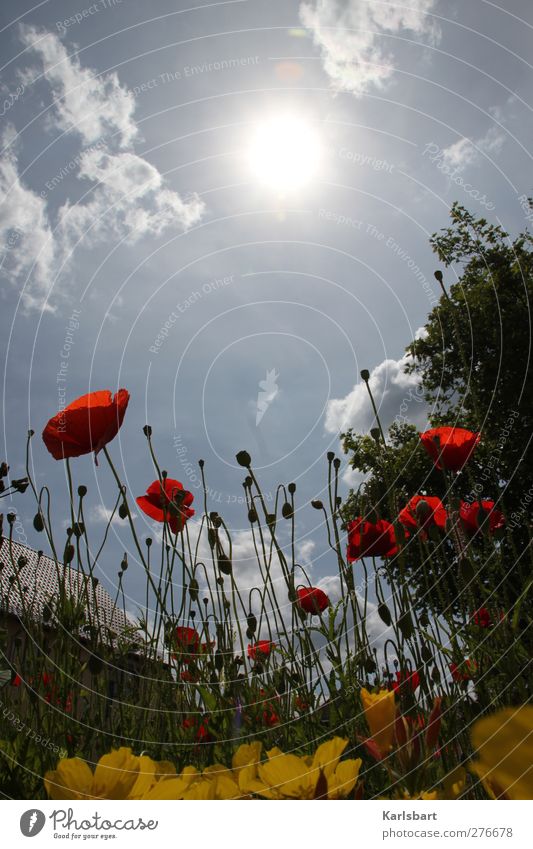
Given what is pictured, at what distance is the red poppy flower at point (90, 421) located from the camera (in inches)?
47.0

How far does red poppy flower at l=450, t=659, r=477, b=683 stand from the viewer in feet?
2.99

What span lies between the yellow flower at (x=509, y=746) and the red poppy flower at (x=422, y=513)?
62cm

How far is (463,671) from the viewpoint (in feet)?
3.10

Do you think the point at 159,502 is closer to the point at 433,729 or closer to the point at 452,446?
the point at 452,446

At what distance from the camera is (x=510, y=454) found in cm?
616

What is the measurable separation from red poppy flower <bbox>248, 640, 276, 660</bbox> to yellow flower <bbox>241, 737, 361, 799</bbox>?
901 millimetres

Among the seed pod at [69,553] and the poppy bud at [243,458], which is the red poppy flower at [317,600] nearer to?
the poppy bud at [243,458]

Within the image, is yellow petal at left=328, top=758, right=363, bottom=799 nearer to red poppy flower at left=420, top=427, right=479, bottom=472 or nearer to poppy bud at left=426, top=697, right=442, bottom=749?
poppy bud at left=426, top=697, right=442, bottom=749

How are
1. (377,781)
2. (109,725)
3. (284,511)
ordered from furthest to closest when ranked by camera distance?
(284,511), (109,725), (377,781)

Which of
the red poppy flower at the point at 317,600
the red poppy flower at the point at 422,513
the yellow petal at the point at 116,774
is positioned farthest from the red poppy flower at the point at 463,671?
the yellow petal at the point at 116,774

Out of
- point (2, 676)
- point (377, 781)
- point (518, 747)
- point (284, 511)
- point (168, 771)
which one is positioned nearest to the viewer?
point (518, 747)
